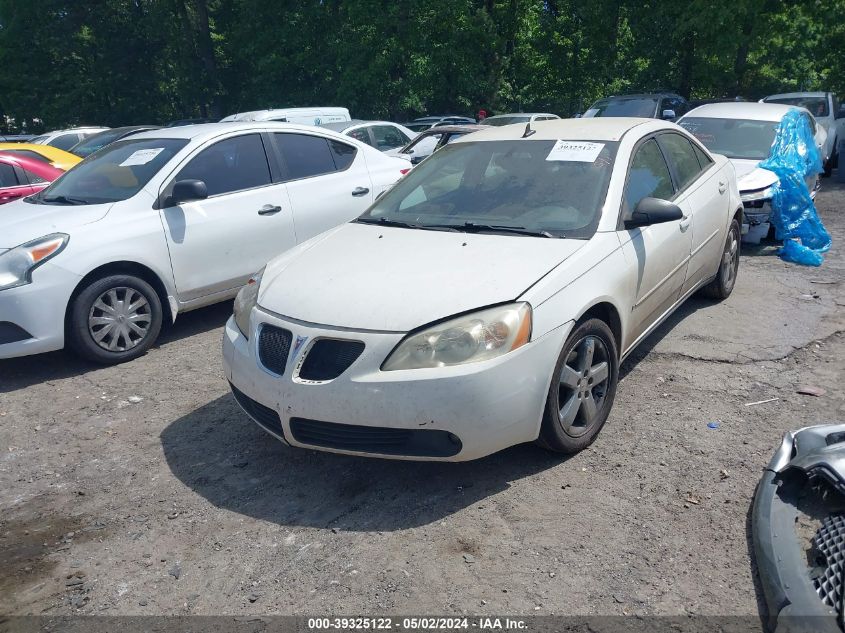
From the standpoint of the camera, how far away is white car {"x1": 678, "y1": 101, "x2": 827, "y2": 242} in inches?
316

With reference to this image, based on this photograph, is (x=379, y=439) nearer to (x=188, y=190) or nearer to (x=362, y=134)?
(x=188, y=190)

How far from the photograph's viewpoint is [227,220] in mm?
6016

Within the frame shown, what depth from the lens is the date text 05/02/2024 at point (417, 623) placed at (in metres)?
2.64

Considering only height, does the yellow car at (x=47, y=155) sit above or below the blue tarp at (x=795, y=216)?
above

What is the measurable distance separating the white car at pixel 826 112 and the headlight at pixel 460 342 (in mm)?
13502

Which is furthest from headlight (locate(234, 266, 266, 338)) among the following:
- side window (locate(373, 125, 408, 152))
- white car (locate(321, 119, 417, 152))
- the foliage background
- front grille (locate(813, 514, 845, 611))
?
the foliage background

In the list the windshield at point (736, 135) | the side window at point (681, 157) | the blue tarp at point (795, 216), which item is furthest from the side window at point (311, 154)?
the blue tarp at point (795, 216)

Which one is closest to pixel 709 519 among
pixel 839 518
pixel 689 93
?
pixel 839 518

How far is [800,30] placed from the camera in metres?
25.1

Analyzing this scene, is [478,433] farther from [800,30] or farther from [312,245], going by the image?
[800,30]

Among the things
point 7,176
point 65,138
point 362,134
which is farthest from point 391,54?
point 7,176

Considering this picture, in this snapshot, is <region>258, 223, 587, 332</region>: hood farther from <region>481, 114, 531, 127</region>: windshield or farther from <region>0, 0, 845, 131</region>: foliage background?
<region>0, 0, 845, 131</region>: foliage background

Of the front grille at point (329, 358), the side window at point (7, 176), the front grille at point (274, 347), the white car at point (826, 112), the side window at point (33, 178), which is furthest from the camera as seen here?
the white car at point (826, 112)

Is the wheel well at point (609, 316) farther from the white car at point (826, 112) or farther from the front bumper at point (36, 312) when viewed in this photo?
the white car at point (826, 112)
